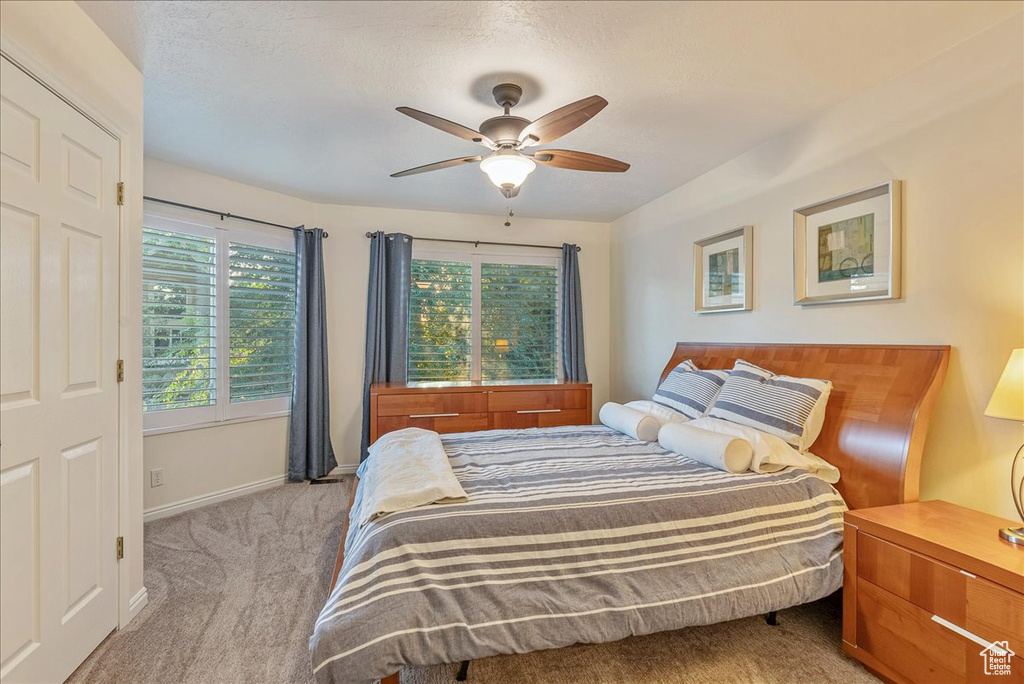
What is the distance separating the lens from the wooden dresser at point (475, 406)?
12.9 feet

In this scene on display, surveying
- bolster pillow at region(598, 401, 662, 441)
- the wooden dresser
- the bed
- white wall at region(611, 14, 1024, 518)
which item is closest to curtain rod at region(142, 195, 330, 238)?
the wooden dresser

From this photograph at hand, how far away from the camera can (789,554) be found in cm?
190

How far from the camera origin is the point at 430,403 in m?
4.00

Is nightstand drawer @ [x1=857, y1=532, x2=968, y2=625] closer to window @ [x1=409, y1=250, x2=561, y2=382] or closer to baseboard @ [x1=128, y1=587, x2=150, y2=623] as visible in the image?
baseboard @ [x1=128, y1=587, x2=150, y2=623]

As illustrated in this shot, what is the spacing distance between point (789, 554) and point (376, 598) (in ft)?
5.26

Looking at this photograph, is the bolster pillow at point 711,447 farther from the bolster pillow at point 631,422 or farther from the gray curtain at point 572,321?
the gray curtain at point 572,321

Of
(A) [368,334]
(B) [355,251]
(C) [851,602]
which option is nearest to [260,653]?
(C) [851,602]

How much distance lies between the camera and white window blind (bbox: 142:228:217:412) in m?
3.26

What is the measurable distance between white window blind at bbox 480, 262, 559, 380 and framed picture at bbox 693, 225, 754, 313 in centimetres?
168

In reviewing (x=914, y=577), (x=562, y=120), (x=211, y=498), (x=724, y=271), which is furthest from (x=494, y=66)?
(x=211, y=498)

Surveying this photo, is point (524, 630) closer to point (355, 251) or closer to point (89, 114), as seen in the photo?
point (89, 114)

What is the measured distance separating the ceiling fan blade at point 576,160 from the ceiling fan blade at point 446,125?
28 centimetres

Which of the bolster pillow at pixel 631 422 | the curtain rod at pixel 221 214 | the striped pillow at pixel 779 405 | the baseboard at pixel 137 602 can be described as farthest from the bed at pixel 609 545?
Answer: the curtain rod at pixel 221 214

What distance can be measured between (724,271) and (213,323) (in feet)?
12.6
